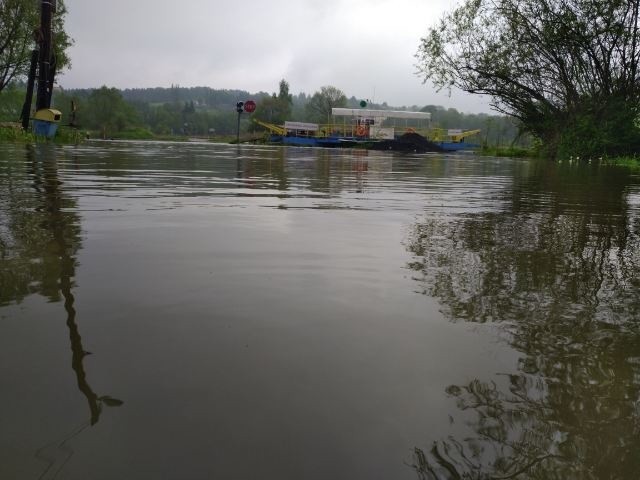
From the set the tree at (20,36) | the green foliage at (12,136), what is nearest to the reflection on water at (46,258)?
the green foliage at (12,136)

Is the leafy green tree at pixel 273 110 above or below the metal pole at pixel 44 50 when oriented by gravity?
above

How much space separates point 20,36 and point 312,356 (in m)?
36.0

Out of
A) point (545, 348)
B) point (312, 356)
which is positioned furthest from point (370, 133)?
point (312, 356)

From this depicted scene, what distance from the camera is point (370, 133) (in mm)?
47406

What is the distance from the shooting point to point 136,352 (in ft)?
4.99

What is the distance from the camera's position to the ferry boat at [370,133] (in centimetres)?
4347

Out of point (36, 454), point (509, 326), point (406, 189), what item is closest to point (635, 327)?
point (509, 326)

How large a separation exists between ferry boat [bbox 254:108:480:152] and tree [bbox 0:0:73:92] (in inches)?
714

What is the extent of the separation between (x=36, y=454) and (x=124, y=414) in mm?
197

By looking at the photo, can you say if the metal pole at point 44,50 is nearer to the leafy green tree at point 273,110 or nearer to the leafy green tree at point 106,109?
the leafy green tree at point 273,110

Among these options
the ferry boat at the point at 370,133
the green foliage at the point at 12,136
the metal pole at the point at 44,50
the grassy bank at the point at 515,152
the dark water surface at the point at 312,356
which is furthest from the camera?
the ferry boat at the point at 370,133

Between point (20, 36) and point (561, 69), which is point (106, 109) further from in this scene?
point (561, 69)

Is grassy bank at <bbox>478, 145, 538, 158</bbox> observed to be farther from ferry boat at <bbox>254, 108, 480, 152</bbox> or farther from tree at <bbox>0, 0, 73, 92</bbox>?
tree at <bbox>0, 0, 73, 92</bbox>

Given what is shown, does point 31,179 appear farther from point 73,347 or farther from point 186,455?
point 186,455
